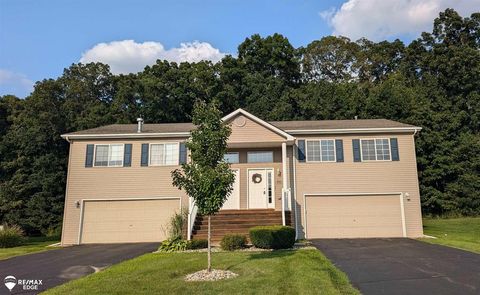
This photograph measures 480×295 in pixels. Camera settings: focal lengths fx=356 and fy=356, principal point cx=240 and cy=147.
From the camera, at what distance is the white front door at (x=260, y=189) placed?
16.0 metres

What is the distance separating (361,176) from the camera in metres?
15.7

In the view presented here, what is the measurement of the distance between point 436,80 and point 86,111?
29.0 meters

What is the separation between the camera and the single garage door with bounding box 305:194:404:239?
15.4 m

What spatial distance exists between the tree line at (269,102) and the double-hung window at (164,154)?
8.92 m

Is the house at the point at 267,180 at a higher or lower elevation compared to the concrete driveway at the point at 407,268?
higher

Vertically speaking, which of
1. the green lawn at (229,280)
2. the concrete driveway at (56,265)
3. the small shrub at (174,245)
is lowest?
the concrete driveway at (56,265)

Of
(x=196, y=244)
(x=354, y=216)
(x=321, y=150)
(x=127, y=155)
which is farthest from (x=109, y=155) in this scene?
(x=354, y=216)

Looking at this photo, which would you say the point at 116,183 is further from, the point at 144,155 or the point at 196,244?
the point at 196,244

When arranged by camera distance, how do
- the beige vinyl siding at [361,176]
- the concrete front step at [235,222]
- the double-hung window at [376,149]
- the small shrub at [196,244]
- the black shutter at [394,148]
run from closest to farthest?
1. the small shrub at [196,244]
2. the concrete front step at [235,222]
3. the beige vinyl siding at [361,176]
4. the black shutter at [394,148]
5. the double-hung window at [376,149]

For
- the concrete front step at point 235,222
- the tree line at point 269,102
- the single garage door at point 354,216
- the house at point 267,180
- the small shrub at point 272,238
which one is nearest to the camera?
the small shrub at point 272,238

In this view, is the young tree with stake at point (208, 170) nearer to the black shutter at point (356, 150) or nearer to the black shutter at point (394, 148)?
the black shutter at point (356, 150)

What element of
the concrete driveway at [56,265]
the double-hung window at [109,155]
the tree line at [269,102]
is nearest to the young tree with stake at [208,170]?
the concrete driveway at [56,265]

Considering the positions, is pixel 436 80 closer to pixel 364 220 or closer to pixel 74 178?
pixel 364 220

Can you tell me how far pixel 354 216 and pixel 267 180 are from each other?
161 inches
